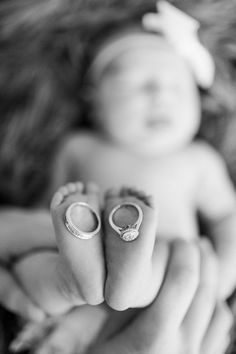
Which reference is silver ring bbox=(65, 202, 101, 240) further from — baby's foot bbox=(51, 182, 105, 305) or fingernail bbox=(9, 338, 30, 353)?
fingernail bbox=(9, 338, 30, 353)

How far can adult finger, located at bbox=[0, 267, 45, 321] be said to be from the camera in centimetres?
80

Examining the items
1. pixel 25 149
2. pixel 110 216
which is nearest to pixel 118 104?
pixel 25 149

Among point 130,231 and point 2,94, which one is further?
point 2,94

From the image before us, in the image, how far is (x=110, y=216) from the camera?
28.5 inches

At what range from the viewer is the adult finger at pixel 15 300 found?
798 millimetres

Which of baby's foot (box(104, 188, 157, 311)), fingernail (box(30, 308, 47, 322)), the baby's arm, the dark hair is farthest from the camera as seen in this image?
the dark hair

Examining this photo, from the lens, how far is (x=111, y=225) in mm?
705

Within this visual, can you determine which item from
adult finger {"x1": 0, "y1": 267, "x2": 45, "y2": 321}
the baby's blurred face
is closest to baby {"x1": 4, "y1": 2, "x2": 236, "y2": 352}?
the baby's blurred face

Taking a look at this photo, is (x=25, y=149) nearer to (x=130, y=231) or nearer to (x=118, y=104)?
(x=118, y=104)

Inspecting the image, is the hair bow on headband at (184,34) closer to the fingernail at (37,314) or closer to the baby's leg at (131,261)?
the baby's leg at (131,261)

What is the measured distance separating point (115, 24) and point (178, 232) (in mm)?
548

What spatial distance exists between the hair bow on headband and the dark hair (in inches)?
1.2

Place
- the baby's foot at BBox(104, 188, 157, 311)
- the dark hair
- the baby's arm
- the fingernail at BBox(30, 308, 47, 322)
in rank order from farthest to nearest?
the dark hair, the baby's arm, the fingernail at BBox(30, 308, 47, 322), the baby's foot at BBox(104, 188, 157, 311)

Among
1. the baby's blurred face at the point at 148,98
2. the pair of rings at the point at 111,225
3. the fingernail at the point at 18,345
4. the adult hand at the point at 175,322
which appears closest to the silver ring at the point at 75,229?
the pair of rings at the point at 111,225
